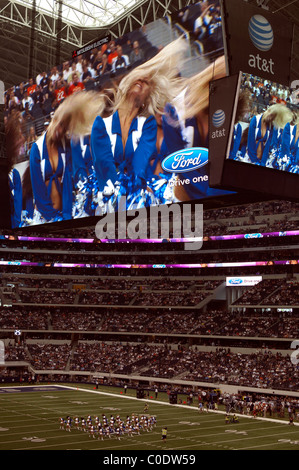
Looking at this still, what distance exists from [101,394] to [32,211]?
20970mm

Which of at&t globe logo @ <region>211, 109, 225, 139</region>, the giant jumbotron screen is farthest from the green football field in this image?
at&t globe logo @ <region>211, 109, 225, 139</region>

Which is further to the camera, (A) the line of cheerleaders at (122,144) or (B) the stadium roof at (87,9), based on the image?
(B) the stadium roof at (87,9)

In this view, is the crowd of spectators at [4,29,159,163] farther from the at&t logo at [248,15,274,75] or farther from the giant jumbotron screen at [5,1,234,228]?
the at&t logo at [248,15,274,75]

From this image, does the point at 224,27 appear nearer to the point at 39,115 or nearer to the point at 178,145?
the point at 178,145

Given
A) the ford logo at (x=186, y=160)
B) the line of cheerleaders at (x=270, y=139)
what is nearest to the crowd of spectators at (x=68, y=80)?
the ford logo at (x=186, y=160)

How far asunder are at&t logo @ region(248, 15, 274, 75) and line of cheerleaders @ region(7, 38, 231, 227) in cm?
164

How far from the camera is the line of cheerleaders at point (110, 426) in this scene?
3216 cm

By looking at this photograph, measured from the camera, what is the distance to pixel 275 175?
23.8 meters

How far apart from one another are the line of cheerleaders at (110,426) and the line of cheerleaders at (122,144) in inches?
439

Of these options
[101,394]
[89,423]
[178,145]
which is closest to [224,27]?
[178,145]

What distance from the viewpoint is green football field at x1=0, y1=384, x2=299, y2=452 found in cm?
2992

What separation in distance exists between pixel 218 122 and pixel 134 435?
58.2ft

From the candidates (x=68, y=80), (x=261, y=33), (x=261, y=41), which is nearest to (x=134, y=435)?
(x=68, y=80)

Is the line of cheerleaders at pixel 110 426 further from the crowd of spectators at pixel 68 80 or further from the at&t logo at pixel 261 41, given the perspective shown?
the at&t logo at pixel 261 41
